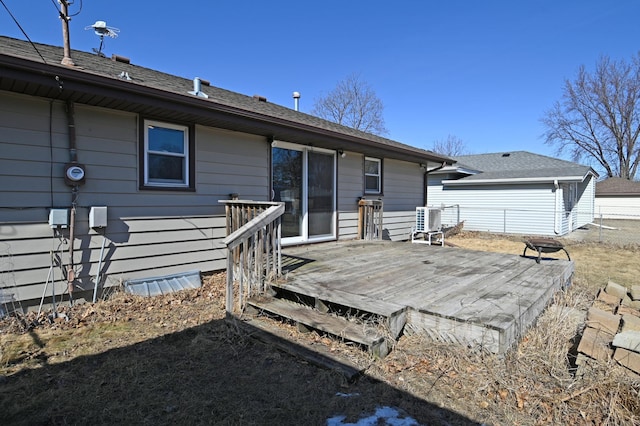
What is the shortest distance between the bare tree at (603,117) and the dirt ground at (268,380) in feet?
114

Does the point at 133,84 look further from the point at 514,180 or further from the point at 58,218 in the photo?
the point at 514,180

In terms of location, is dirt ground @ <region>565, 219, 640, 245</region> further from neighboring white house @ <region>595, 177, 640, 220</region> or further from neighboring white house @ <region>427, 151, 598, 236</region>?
neighboring white house @ <region>595, 177, 640, 220</region>

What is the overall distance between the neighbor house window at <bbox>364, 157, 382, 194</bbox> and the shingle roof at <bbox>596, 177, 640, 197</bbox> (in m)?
26.1

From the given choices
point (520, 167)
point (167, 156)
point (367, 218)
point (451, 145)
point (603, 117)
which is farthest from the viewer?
point (451, 145)

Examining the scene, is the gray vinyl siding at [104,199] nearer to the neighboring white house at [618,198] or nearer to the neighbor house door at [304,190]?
the neighbor house door at [304,190]

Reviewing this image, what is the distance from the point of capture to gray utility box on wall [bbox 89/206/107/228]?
13.6 feet

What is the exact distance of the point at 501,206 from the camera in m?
15.2

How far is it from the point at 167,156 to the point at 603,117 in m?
37.5

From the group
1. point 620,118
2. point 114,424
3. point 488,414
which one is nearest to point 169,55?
point 114,424

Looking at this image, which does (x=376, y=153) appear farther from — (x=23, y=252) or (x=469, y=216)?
(x=469, y=216)

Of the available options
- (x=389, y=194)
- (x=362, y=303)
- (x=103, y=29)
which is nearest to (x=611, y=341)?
(x=362, y=303)

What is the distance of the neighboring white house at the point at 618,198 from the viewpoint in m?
24.7

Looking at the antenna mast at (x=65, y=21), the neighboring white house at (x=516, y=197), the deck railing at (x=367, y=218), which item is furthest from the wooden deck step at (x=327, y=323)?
the neighboring white house at (x=516, y=197)

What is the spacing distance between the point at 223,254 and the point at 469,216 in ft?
44.1
